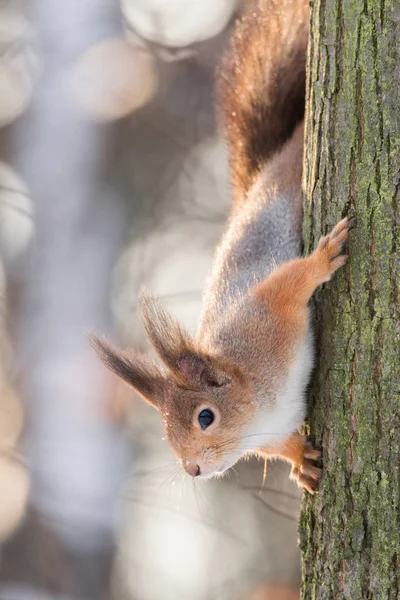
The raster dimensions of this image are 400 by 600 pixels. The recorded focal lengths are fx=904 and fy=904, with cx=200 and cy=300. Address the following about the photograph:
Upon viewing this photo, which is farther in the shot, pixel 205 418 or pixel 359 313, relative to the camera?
pixel 205 418

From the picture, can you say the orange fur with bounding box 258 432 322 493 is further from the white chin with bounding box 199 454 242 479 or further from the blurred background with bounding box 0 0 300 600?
the blurred background with bounding box 0 0 300 600

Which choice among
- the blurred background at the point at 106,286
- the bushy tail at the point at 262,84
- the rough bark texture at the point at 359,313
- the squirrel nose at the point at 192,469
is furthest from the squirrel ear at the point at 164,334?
the blurred background at the point at 106,286

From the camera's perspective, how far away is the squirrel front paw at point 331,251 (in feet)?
6.21

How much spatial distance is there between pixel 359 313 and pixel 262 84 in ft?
3.30

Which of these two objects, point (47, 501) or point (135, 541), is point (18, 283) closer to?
point (47, 501)

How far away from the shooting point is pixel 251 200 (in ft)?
8.27

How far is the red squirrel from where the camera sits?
2.07 metres

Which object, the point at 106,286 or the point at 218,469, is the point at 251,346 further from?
the point at 106,286

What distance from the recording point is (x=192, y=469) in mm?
2117

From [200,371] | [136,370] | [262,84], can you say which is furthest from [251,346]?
[262,84]

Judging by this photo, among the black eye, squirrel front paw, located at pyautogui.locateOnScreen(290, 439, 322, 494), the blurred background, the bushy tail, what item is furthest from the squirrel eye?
the blurred background

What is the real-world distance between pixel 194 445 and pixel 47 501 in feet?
9.02

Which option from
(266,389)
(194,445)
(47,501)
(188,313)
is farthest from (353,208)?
(47,501)

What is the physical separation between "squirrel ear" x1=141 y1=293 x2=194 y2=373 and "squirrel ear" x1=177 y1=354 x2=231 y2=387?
2 cm
